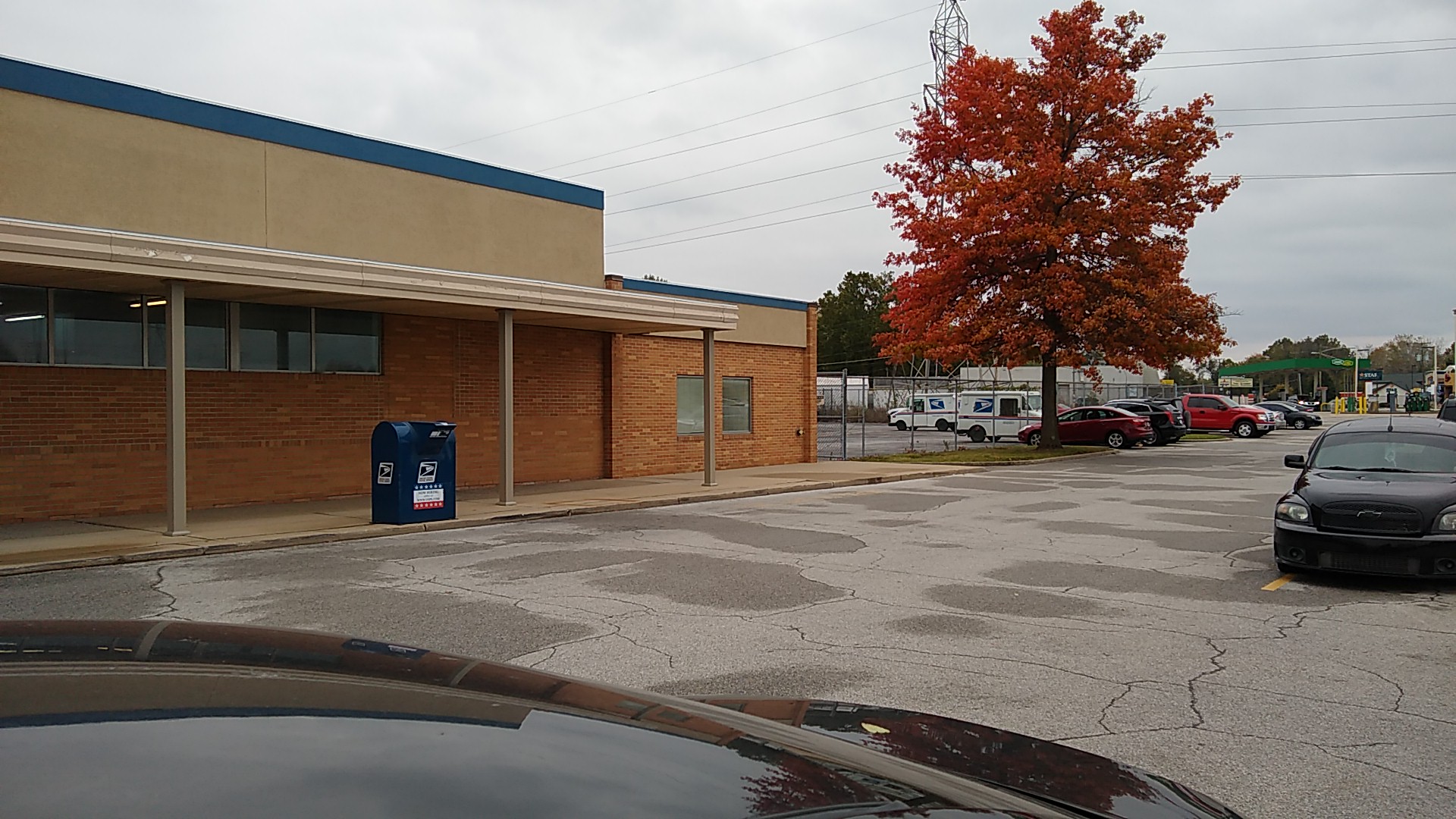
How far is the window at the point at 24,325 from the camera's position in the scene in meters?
14.3

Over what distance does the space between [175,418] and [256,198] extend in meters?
5.14

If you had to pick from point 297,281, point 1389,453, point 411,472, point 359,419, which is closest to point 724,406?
point 359,419

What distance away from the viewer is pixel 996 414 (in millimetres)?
42562

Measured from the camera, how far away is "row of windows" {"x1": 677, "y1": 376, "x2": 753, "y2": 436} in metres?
24.8

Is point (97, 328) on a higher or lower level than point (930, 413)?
higher

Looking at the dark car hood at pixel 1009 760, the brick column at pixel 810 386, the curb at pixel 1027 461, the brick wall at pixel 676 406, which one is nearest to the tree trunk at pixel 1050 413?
the curb at pixel 1027 461

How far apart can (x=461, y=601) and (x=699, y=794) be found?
26.8 feet

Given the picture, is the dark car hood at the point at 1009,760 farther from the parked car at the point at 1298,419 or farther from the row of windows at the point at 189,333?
the parked car at the point at 1298,419

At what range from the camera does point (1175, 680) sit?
22.6 ft

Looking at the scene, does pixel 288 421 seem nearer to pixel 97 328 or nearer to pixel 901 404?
pixel 97 328

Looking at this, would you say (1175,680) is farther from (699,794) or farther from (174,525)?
(174,525)

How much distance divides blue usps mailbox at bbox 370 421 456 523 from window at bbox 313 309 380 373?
3.35m

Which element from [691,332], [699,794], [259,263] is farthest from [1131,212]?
[699,794]

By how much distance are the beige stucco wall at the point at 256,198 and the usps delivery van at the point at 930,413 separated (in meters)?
29.2
